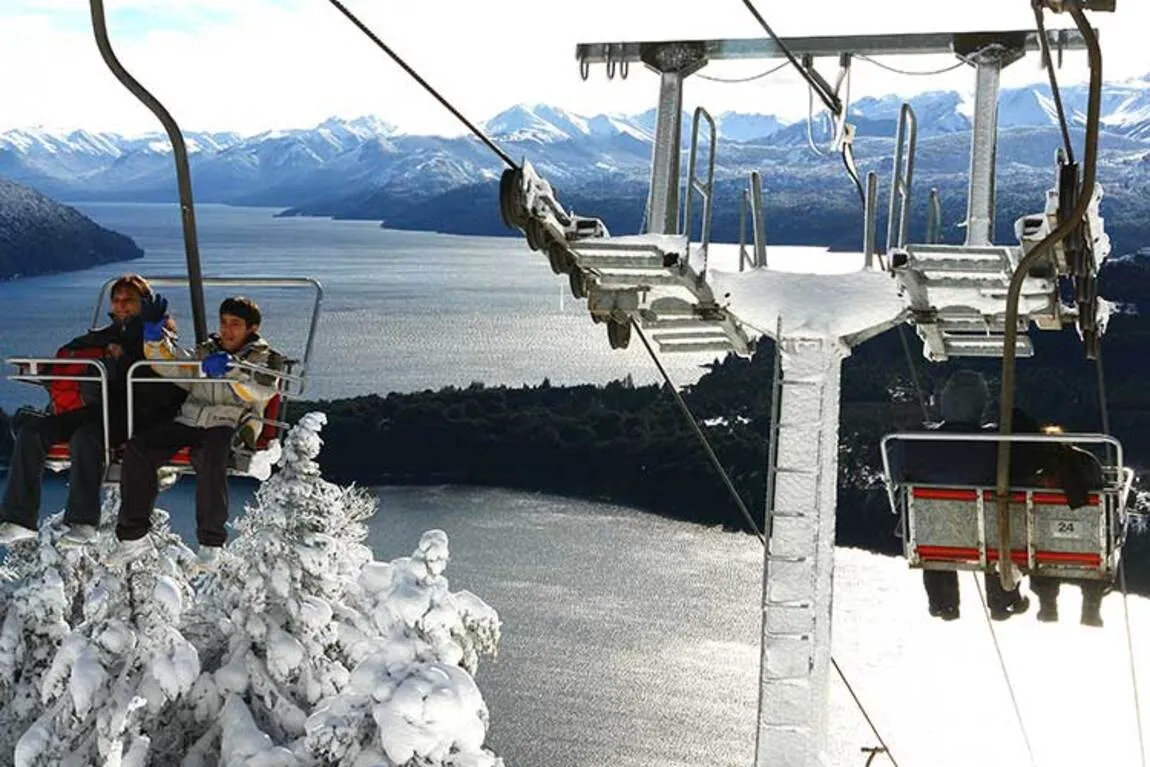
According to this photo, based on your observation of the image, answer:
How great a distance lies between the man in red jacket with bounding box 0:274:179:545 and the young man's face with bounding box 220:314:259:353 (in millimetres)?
314

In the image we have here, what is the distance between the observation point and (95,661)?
1634 cm

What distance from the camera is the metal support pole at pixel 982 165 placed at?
627cm

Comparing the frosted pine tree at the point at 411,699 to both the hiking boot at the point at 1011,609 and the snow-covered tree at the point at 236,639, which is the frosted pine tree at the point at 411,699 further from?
the hiking boot at the point at 1011,609

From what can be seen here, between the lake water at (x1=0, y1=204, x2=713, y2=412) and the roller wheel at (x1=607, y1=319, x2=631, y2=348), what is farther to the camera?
the lake water at (x1=0, y1=204, x2=713, y2=412)

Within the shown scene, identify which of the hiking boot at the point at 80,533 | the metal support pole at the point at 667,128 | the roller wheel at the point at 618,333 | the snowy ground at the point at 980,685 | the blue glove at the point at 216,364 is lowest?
the snowy ground at the point at 980,685

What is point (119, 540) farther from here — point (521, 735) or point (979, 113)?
point (521, 735)

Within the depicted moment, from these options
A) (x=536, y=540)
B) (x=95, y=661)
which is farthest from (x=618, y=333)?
(x=536, y=540)

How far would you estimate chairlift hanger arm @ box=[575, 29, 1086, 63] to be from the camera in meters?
6.58

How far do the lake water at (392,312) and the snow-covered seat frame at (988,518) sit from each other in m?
54.2

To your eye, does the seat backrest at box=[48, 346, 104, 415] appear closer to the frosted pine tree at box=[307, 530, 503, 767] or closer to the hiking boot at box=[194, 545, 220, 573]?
the hiking boot at box=[194, 545, 220, 573]

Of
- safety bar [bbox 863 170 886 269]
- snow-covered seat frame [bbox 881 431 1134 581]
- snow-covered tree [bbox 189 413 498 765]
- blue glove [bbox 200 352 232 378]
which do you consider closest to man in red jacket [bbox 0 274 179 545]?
blue glove [bbox 200 352 232 378]

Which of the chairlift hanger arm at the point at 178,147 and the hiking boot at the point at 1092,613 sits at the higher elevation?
the chairlift hanger arm at the point at 178,147

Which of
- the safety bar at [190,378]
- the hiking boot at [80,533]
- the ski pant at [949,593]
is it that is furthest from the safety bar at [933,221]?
the hiking boot at [80,533]

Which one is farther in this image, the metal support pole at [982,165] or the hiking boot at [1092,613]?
the hiking boot at [1092,613]
